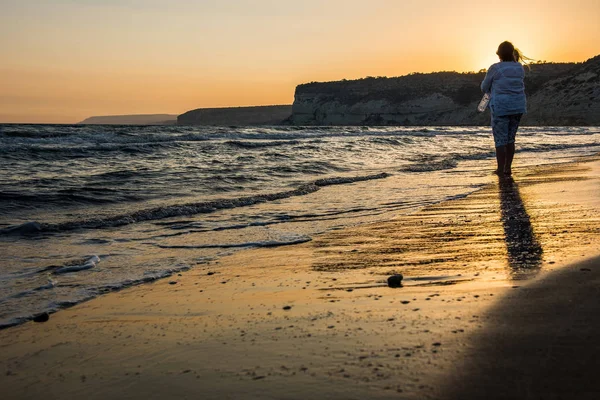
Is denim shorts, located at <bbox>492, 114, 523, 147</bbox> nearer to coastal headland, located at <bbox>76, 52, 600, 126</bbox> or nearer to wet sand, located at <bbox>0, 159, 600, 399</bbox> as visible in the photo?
wet sand, located at <bbox>0, 159, 600, 399</bbox>

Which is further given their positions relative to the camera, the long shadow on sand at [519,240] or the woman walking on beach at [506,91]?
the woman walking on beach at [506,91]

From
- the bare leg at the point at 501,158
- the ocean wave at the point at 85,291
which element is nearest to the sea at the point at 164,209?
the ocean wave at the point at 85,291

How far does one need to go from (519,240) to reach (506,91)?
5.10 meters

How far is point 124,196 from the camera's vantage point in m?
8.01

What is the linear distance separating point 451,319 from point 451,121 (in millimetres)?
80714

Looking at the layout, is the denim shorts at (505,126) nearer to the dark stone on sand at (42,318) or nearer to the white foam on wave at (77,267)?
the white foam on wave at (77,267)

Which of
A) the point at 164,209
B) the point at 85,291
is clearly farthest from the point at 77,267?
the point at 164,209

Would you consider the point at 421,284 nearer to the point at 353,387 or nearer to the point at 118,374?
the point at 353,387

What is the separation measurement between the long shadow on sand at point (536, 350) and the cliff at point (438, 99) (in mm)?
58567

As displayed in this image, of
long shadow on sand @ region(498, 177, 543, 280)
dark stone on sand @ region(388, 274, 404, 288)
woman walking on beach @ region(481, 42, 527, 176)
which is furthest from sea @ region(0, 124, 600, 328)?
dark stone on sand @ region(388, 274, 404, 288)

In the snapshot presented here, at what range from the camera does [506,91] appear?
8.39 m

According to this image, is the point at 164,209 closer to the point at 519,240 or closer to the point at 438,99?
the point at 519,240

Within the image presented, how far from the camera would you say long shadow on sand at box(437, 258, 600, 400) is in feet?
5.35

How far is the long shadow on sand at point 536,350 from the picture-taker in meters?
1.63
